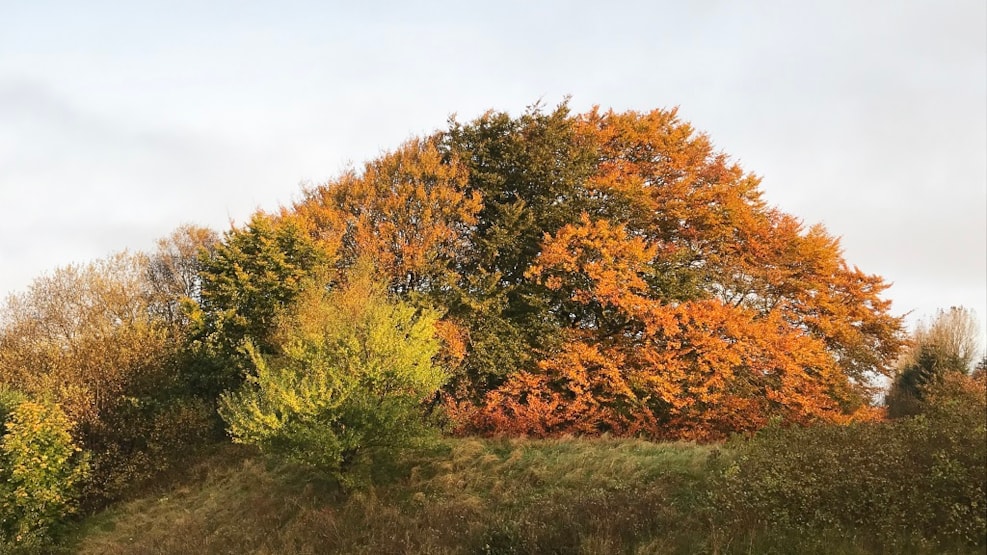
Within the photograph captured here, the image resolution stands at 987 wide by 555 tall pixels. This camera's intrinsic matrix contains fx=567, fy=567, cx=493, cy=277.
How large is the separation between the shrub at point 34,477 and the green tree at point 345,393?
8218 mm

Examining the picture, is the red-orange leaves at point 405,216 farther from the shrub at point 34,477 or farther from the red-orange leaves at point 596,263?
the shrub at point 34,477

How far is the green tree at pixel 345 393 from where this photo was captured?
42.7 ft

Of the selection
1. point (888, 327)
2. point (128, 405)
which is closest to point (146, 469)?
point (128, 405)

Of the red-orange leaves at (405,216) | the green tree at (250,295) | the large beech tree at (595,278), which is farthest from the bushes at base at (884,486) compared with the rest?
the green tree at (250,295)

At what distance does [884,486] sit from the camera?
25.6 ft

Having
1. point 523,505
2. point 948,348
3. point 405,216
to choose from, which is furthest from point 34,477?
point 948,348

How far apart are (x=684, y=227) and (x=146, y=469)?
78.1ft

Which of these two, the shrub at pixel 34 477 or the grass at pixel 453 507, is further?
the shrub at pixel 34 477

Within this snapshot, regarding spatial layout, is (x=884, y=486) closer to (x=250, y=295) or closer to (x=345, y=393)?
(x=345, y=393)

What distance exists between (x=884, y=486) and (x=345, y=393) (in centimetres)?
1046

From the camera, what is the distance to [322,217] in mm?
24125

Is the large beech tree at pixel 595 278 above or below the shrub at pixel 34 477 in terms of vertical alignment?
above

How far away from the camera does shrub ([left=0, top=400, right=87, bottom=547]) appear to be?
17188mm

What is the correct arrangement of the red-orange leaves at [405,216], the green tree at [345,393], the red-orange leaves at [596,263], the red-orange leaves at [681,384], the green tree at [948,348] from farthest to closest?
1. the red-orange leaves at [405,216]
2. the red-orange leaves at [596,263]
3. the red-orange leaves at [681,384]
4. the green tree at [948,348]
5. the green tree at [345,393]
